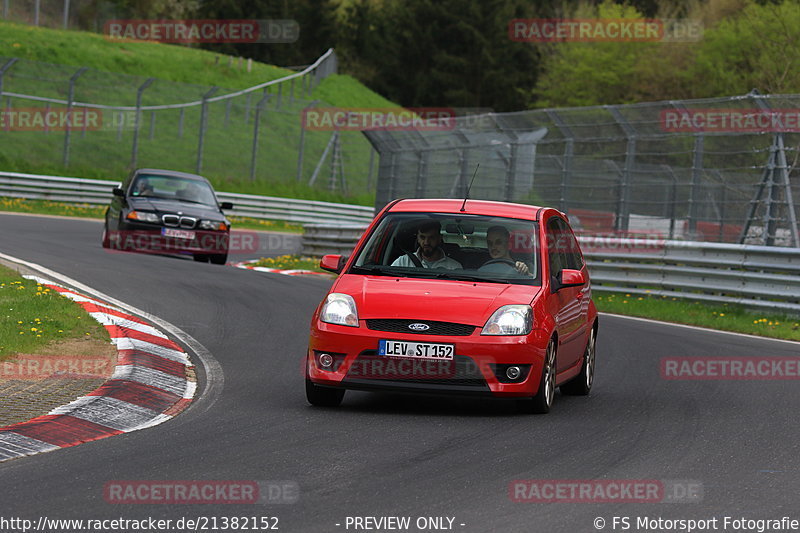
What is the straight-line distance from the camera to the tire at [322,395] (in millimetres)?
8688

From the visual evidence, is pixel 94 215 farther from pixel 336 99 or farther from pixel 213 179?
pixel 336 99

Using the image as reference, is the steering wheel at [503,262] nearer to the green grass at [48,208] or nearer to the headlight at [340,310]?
the headlight at [340,310]

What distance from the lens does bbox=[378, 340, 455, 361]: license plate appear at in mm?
8312

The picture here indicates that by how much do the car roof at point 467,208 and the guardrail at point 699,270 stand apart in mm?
8021

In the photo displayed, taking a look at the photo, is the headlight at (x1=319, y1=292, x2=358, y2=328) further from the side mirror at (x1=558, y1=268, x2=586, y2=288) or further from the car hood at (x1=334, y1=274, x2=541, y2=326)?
the side mirror at (x1=558, y1=268, x2=586, y2=288)

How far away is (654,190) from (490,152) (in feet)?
20.0

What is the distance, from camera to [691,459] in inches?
283

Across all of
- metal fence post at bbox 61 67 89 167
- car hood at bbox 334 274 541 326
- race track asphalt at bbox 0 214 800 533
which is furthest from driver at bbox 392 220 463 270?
metal fence post at bbox 61 67 89 167

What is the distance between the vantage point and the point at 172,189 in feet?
76.2

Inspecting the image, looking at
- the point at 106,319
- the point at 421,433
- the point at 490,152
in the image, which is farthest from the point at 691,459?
the point at 490,152

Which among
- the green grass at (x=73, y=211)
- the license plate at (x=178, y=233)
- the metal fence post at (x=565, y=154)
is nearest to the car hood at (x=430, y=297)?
the license plate at (x=178, y=233)

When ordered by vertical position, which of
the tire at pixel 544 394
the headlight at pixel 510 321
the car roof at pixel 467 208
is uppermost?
the car roof at pixel 467 208

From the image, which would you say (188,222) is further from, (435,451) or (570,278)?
(435,451)

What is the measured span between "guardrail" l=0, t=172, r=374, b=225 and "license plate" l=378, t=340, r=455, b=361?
81.8 feet
